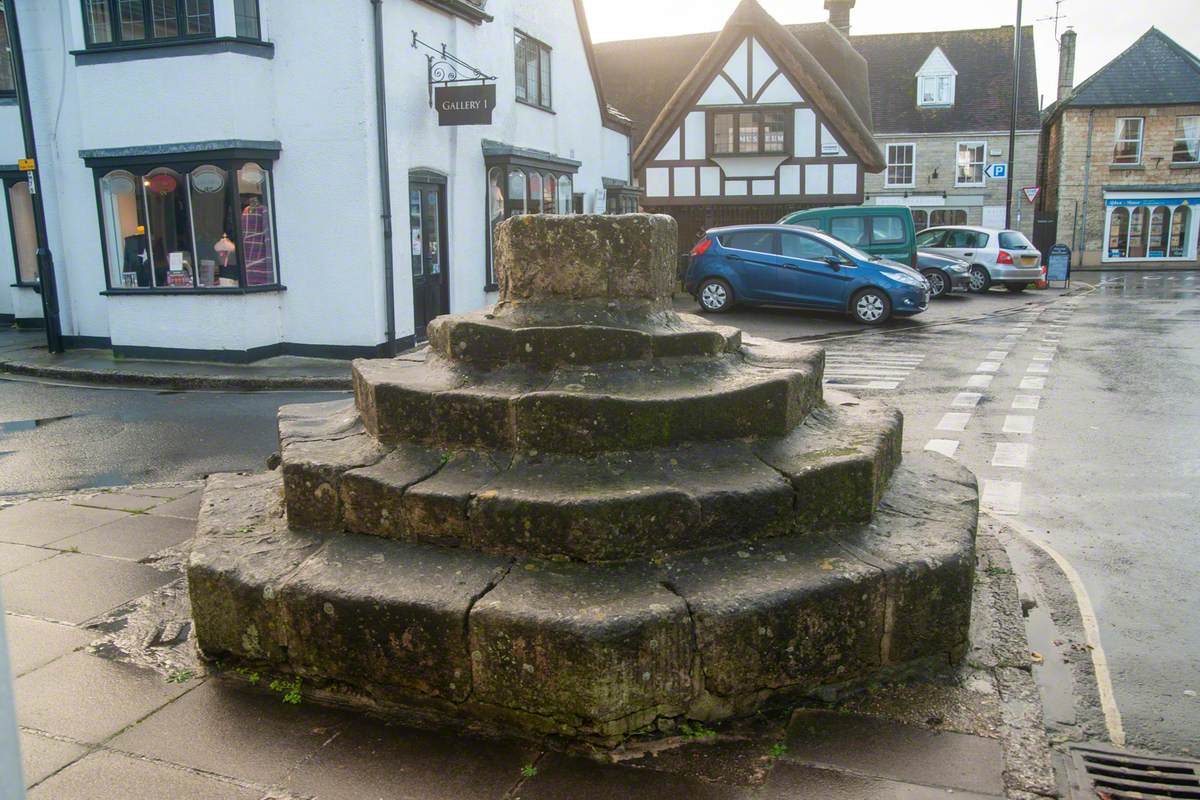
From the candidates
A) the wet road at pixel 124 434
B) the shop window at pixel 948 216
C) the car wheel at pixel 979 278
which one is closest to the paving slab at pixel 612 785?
the wet road at pixel 124 434

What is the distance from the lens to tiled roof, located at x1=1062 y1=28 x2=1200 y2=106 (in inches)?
1425

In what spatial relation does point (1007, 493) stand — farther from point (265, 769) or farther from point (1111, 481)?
point (265, 769)

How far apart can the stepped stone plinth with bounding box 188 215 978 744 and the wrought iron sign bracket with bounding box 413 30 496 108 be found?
9.67m

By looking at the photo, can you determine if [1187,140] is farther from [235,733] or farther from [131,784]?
[131,784]

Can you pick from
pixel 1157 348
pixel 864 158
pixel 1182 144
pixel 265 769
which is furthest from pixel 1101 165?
pixel 265 769

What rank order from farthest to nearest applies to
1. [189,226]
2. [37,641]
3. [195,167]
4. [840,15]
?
[840,15] → [189,226] → [195,167] → [37,641]

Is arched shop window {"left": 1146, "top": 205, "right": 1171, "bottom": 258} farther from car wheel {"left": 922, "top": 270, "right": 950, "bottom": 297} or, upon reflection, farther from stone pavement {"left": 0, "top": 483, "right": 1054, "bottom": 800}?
stone pavement {"left": 0, "top": 483, "right": 1054, "bottom": 800}

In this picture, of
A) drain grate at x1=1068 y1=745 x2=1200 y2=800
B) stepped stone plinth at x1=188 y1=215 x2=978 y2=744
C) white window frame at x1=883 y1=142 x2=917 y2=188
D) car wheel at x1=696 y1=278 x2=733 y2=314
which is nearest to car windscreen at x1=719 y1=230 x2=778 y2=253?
car wheel at x1=696 y1=278 x2=733 y2=314

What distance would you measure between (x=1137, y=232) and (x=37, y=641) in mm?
42637

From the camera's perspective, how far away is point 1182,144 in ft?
120

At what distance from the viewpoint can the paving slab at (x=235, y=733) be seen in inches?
118

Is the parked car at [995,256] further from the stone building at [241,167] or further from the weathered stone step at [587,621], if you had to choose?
the weathered stone step at [587,621]

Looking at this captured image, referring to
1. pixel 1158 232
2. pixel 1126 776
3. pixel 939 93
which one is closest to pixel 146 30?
pixel 1126 776

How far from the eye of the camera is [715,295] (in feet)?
55.8
